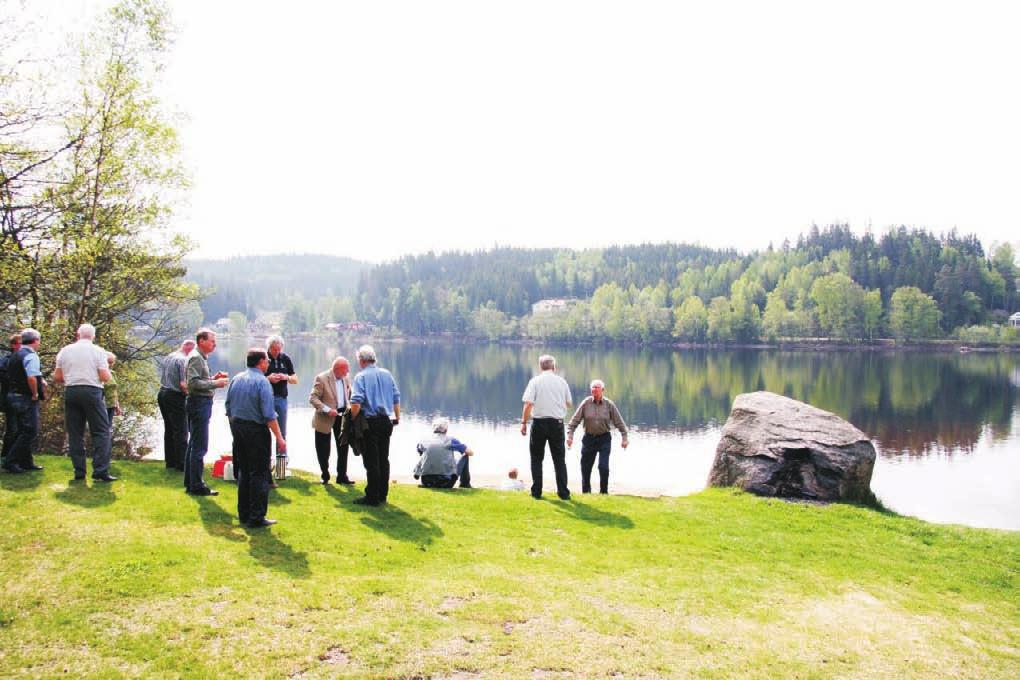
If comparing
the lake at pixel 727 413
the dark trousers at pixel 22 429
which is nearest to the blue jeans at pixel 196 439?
the dark trousers at pixel 22 429

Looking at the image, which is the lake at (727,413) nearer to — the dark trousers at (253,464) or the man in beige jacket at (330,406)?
the man in beige jacket at (330,406)

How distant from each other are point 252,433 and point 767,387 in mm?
70861

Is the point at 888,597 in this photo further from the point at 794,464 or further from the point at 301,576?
the point at 301,576

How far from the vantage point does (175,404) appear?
13508mm

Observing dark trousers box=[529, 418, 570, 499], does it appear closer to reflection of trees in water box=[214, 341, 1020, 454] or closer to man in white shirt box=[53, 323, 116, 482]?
man in white shirt box=[53, 323, 116, 482]

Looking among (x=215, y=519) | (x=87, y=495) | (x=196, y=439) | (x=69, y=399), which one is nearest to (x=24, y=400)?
(x=69, y=399)

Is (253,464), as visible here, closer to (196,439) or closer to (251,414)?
(251,414)

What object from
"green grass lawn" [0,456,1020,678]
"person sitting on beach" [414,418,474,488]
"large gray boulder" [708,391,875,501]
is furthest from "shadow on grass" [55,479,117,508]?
"large gray boulder" [708,391,875,501]

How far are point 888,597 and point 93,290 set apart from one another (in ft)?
70.4

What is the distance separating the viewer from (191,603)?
24.5 feet

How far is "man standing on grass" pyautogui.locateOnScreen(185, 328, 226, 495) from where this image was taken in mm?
11883

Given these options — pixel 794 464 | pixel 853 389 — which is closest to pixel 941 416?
pixel 853 389

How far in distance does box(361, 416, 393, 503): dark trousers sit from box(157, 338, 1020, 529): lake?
26.8ft

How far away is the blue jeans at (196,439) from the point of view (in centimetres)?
1188
